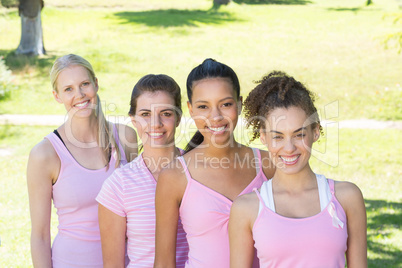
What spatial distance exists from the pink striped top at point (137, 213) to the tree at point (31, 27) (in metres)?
14.9

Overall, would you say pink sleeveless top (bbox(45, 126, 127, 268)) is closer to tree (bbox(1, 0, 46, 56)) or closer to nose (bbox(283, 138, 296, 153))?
nose (bbox(283, 138, 296, 153))

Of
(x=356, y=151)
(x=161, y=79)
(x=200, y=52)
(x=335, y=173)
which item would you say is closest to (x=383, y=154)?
(x=356, y=151)

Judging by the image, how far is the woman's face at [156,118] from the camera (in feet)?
9.71

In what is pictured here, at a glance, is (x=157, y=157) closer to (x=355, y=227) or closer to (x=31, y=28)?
(x=355, y=227)

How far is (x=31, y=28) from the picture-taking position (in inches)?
663

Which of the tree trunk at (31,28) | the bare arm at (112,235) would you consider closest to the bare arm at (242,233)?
the bare arm at (112,235)

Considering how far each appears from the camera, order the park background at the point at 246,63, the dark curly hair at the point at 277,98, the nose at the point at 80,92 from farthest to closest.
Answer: the park background at the point at 246,63 < the nose at the point at 80,92 < the dark curly hair at the point at 277,98

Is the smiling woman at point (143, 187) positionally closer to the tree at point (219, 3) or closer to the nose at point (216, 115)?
the nose at point (216, 115)

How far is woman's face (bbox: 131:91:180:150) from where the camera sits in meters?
2.96

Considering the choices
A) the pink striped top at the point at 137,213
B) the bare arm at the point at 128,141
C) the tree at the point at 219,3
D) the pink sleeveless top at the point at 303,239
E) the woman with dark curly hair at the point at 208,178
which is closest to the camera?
the pink sleeveless top at the point at 303,239

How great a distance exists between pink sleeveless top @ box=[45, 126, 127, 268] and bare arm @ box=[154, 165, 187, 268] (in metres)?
0.57

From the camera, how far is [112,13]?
24.9m

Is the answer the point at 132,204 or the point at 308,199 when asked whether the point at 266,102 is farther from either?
the point at 132,204

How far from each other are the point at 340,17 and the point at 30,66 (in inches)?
543
